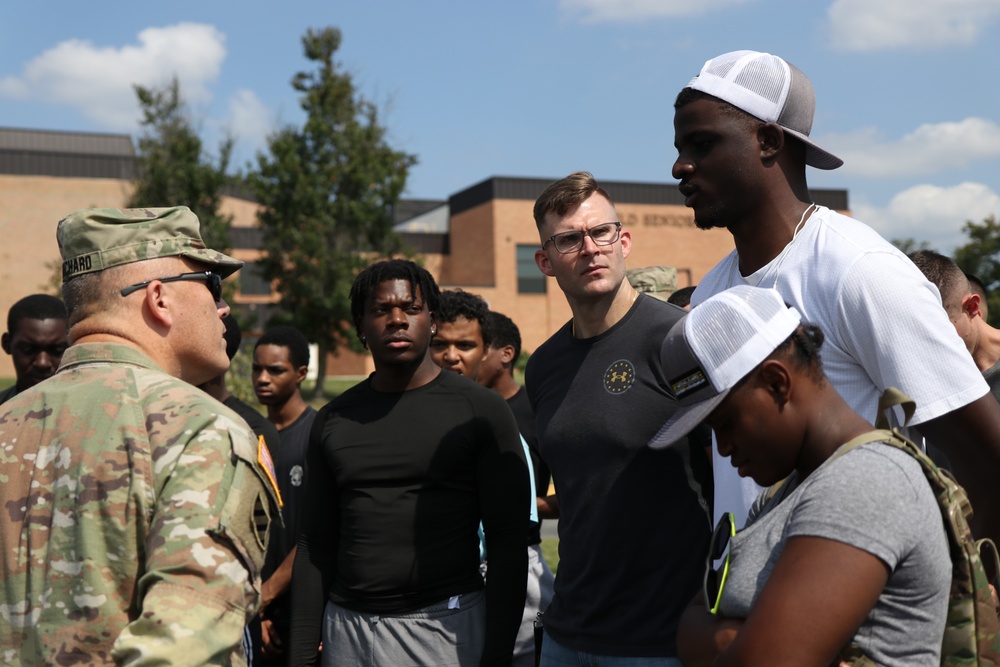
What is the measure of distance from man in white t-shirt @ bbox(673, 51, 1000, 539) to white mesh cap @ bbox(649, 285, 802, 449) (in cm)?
47

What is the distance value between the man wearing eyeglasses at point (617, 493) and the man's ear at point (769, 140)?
896 millimetres

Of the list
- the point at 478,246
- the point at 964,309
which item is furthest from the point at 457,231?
the point at 964,309

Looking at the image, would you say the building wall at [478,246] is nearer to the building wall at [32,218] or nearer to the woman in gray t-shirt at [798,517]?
the building wall at [32,218]

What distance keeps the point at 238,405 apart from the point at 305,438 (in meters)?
0.47

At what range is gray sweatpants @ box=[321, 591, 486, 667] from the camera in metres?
3.94

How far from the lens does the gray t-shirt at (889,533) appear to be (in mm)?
1823

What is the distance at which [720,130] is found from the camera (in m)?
2.81

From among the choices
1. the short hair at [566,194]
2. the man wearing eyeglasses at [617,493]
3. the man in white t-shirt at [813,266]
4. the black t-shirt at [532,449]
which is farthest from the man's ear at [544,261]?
the man in white t-shirt at [813,266]

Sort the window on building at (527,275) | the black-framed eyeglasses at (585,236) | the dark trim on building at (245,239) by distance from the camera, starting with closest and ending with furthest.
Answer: the black-framed eyeglasses at (585,236) < the window on building at (527,275) < the dark trim on building at (245,239)

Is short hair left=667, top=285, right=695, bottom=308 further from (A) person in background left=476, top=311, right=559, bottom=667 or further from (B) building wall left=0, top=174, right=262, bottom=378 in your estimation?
(B) building wall left=0, top=174, right=262, bottom=378

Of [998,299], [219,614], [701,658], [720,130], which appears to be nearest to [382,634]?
[219,614]

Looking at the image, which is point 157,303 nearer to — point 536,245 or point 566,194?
point 566,194

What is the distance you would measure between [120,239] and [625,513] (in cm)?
192

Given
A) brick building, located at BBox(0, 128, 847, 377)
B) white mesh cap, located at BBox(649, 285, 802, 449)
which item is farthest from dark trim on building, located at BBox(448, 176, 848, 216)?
white mesh cap, located at BBox(649, 285, 802, 449)
